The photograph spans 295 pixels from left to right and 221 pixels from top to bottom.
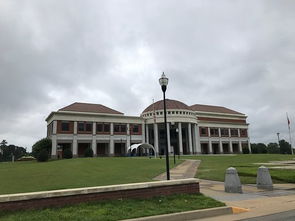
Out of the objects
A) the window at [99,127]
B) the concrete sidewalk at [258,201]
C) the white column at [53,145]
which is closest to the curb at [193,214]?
the concrete sidewalk at [258,201]

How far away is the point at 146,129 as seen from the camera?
7800 cm

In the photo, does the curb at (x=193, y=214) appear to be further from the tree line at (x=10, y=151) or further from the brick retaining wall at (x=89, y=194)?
the tree line at (x=10, y=151)

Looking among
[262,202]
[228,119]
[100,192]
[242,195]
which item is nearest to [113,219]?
[100,192]

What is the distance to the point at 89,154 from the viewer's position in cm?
5872

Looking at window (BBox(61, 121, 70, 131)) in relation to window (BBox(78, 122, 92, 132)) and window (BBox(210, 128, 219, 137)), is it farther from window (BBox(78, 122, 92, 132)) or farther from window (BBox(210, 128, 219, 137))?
window (BBox(210, 128, 219, 137))

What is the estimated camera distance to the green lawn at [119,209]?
6.97 meters

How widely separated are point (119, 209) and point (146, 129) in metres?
70.2

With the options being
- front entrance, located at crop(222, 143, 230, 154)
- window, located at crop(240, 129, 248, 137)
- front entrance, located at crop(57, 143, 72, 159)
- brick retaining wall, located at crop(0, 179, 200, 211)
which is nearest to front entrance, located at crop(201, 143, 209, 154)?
front entrance, located at crop(222, 143, 230, 154)

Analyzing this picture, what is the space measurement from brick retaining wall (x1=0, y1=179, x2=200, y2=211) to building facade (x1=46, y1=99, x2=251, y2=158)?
1993 inches

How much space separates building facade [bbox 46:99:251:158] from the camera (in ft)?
214

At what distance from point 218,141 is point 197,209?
81.9m

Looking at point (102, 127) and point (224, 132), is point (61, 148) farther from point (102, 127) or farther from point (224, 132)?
point (224, 132)

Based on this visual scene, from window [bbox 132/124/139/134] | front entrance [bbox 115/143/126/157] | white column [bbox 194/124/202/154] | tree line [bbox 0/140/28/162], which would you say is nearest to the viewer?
front entrance [bbox 115/143/126/157]

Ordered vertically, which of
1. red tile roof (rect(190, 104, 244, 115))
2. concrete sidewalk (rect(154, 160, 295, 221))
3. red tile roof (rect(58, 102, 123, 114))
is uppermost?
red tile roof (rect(190, 104, 244, 115))
